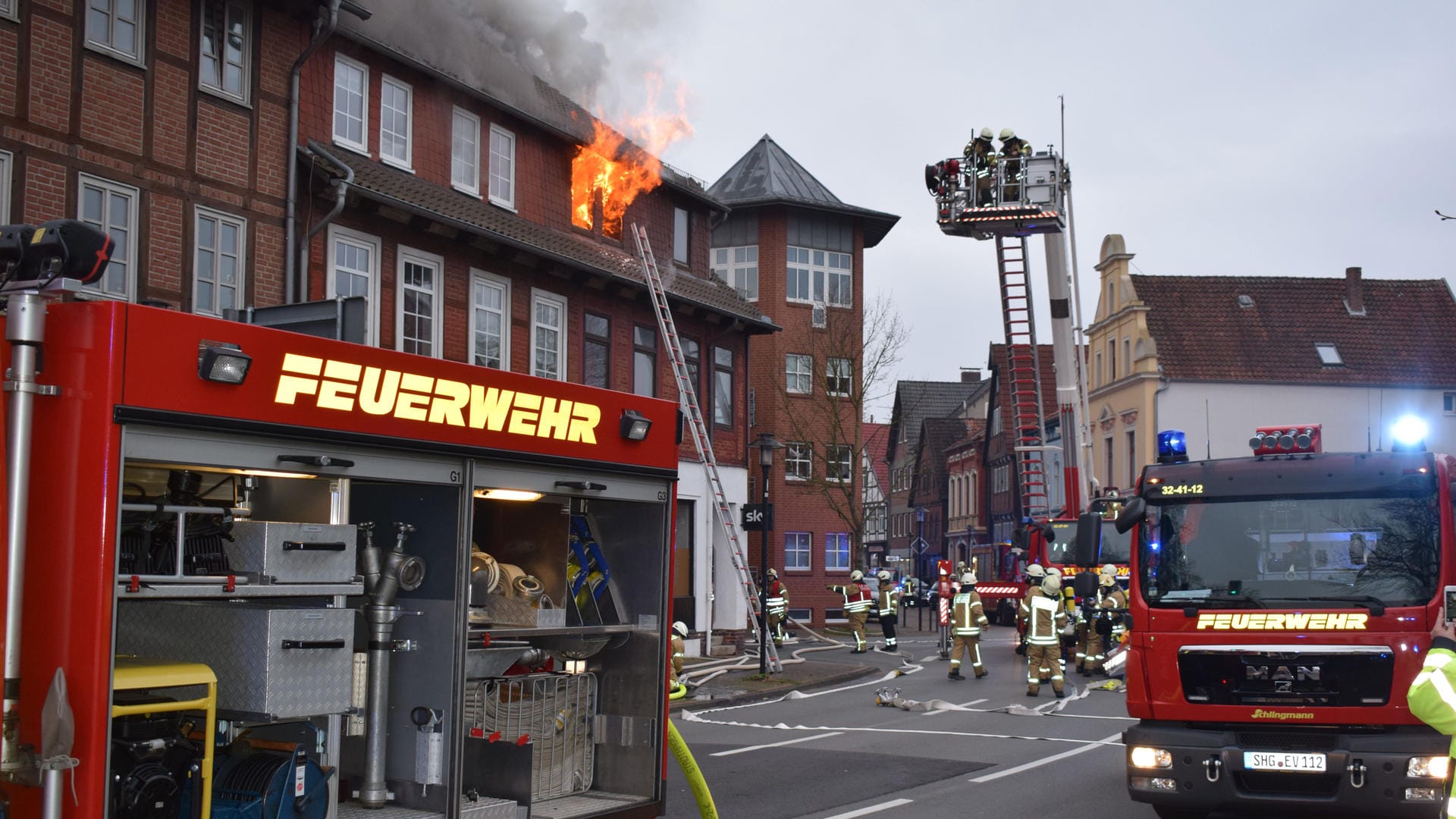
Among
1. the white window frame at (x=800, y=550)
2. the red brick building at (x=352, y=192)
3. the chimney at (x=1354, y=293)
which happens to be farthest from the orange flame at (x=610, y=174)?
the chimney at (x=1354, y=293)

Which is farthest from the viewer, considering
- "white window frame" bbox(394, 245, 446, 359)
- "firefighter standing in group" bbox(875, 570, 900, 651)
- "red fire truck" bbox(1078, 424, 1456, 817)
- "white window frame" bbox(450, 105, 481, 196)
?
"firefighter standing in group" bbox(875, 570, 900, 651)

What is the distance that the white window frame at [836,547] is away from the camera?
118ft

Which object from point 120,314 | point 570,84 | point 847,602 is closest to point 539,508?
point 120,314

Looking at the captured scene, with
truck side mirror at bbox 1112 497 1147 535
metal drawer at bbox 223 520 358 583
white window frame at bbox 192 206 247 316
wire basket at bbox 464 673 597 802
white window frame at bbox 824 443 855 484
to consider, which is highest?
white window frame at bbox 192 206 247 316

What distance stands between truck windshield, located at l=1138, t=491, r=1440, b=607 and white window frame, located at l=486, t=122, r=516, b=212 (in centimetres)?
1525

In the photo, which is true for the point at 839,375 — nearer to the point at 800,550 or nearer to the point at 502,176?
the point at 800,550

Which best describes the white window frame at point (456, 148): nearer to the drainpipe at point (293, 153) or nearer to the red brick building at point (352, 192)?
the red brick building at point (352, 192)

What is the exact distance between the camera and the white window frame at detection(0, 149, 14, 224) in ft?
45.2

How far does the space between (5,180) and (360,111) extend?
6085mm

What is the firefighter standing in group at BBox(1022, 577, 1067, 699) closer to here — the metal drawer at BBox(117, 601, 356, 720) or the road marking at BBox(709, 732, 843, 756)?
the road marking at BBox(709, 732, 843, 756)

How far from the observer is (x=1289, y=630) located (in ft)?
26.4

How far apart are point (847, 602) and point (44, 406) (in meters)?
22.6

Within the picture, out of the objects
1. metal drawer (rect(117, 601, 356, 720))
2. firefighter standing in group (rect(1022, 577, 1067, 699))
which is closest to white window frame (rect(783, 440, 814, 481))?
firefighter standing in group (rect(1022, 577, 1067, 699))

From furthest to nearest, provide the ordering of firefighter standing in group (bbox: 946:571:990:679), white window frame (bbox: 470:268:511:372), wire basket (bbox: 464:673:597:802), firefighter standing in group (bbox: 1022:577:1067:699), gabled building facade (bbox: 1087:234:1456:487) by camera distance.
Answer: gabled building facade (bbox: 1087:234:1456:487) → white window frame (bbox: 470:268:511:372) → firefighter standing in group (bbox: 946:571:990:679) → firefighter standing in group (bbox: 1022:577:1067:699) → wire basket (bbox: 464:673:597:802)
